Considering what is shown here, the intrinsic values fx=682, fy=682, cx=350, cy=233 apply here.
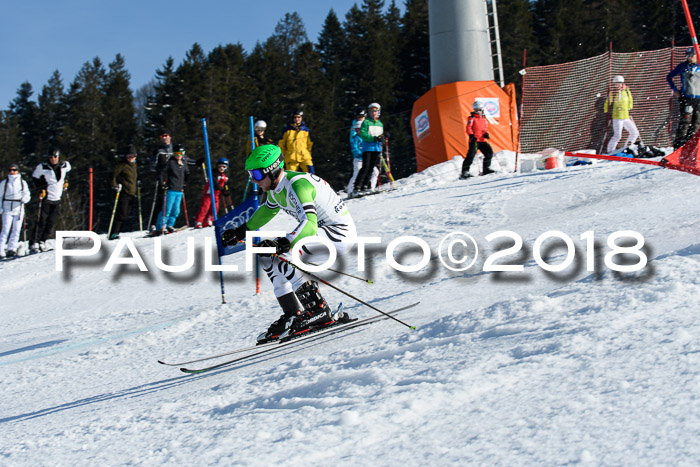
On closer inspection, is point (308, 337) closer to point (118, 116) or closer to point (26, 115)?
point (118, 116)

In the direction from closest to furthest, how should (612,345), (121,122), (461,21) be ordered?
1. (612,345)
2. (461,21)
3. (121,122)

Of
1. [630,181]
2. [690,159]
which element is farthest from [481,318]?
[630,181]

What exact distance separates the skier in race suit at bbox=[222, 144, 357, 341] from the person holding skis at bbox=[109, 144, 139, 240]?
8131mm

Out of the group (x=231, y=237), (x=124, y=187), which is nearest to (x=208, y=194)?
(x=124, y=187)

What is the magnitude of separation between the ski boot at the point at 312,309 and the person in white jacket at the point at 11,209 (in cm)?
974

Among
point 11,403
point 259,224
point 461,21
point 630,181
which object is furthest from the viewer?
point 461,21

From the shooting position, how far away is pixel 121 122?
2233 inches

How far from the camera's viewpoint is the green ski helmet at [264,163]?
5.47 metres

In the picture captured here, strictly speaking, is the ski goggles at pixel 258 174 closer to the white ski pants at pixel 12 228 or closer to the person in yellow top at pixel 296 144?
the person in yellow top at pixel 296 144

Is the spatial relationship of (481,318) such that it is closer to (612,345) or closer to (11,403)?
(612,345)

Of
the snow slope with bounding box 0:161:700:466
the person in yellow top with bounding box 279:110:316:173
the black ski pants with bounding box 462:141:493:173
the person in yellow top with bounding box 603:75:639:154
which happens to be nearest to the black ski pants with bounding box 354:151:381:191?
the person in yellow top with bounding box 279:110:316:173

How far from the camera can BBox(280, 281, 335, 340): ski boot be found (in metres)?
5.62

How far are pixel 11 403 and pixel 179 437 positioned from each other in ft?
8.32

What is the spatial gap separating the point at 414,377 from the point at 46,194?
11.8 metres
